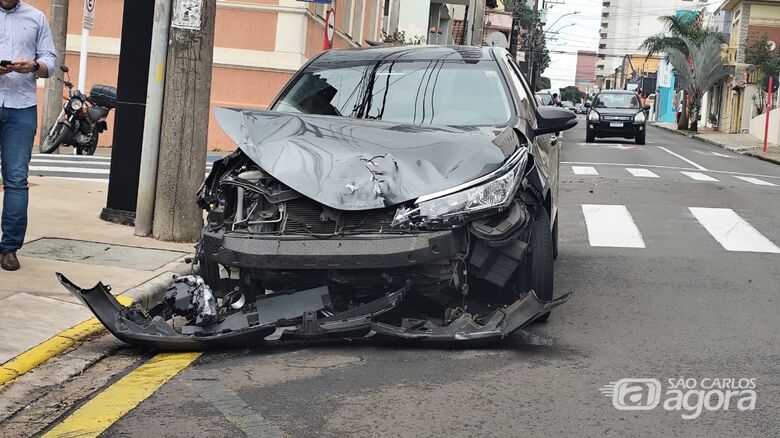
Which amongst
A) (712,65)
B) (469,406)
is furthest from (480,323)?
(712,65)

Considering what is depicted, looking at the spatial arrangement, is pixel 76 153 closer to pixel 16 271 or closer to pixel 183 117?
pixel 183 117

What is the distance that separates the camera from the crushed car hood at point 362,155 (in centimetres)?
535

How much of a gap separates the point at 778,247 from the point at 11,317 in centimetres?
725

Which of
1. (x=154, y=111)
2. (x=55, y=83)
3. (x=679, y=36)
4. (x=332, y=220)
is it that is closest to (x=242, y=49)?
(x=55, y=83)

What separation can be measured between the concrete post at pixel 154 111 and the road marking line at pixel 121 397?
3352 millimetres

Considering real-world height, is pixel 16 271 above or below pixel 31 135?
below

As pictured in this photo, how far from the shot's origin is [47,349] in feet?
A: 17.4

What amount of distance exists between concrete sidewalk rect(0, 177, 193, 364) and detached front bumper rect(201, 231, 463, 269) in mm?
1165

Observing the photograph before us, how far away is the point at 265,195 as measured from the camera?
5.47 m

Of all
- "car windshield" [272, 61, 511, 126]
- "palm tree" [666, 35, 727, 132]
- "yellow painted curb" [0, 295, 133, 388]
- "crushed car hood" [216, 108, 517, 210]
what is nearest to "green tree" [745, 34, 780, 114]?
"palm tree" [666, 35, 727, 132]

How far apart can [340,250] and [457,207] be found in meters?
0.64

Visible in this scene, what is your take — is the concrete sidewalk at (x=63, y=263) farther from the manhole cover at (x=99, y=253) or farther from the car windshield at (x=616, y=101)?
the car windshield at (x=616, y=101)

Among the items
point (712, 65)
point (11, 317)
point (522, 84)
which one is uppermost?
point (712, 65)

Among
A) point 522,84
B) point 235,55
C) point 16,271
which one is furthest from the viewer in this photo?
point 235,55
